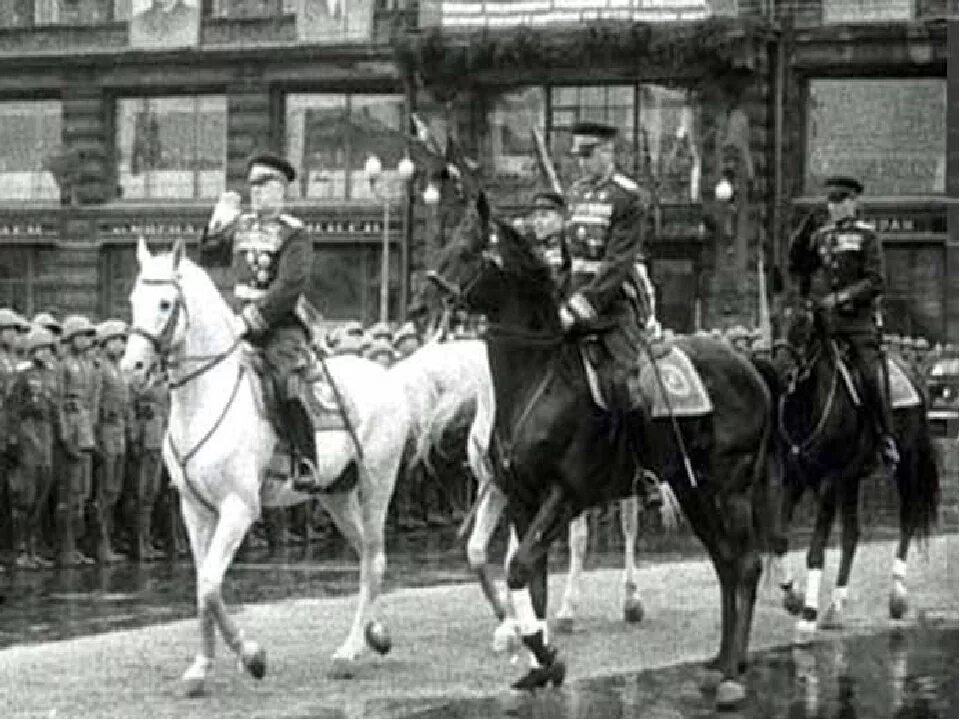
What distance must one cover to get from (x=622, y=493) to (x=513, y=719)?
240cm

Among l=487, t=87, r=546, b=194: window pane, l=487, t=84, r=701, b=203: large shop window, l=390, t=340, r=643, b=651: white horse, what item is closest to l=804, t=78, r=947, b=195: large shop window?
l=487, t=84, r=701, b=203: large shop window

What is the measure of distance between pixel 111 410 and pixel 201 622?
30.0ft

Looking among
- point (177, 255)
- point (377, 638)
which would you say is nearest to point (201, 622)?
point (377, 638)

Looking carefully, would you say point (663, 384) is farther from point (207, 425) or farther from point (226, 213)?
point (226, 213)

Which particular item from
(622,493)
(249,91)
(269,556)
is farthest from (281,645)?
(249,91)

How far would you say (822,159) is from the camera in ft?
150

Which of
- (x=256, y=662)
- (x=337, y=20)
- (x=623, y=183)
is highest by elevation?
(x=337, y=20)

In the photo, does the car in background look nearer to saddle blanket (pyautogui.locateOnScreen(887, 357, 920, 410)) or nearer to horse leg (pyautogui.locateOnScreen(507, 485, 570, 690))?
saddle blanket (pyautogui.locateOnScreen(887, 357, 920, 410))

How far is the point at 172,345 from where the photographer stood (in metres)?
13.1

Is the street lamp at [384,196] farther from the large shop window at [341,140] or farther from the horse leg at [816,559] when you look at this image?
the horse leg at [816,559]

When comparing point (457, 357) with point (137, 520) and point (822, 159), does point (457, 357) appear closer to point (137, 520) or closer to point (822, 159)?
point (137, 520)

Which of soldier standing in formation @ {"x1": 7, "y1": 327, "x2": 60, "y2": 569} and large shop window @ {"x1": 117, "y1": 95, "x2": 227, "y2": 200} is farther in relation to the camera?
large shop window @ {"x1": 117, "y1": 95, "x2": 227, "y2": 200}

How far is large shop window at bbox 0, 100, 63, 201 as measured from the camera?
1992 inches

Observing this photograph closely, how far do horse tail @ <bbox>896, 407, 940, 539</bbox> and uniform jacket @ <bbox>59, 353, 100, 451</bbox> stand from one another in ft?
25.1
